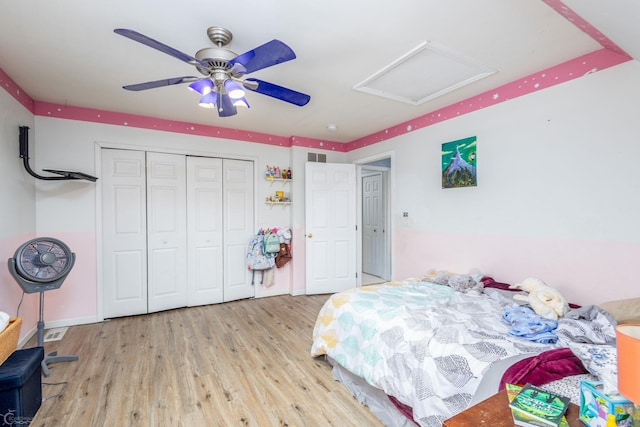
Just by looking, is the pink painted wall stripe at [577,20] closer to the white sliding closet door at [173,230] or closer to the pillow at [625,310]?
the pillow at [625,310]

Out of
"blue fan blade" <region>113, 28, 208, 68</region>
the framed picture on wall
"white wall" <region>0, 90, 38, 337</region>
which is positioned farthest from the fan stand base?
the framed picture on wall

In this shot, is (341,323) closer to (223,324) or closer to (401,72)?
(223,324)

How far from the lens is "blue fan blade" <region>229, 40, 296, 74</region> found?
147 centimetres

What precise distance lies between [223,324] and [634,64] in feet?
13.5

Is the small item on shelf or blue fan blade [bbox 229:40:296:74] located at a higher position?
blue fan blade [bbox 229:40:296:74]

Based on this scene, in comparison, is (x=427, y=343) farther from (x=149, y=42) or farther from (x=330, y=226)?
(x=330, y=226)

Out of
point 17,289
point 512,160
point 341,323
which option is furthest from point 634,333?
point 17,289

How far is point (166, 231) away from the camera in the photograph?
12.1ft

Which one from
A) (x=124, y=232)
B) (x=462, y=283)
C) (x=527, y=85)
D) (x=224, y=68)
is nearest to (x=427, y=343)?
(x=462, y=283)

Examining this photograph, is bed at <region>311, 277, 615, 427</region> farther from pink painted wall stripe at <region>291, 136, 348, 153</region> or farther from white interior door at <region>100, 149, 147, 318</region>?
pink painted wall stripe at <region>291, 136, 348, 153</region>

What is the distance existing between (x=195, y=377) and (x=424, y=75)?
305cm

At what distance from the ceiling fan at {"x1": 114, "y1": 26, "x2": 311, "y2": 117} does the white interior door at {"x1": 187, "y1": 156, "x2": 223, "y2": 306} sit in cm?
198

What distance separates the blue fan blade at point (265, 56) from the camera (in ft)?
4.81

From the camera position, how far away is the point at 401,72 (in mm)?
2383
